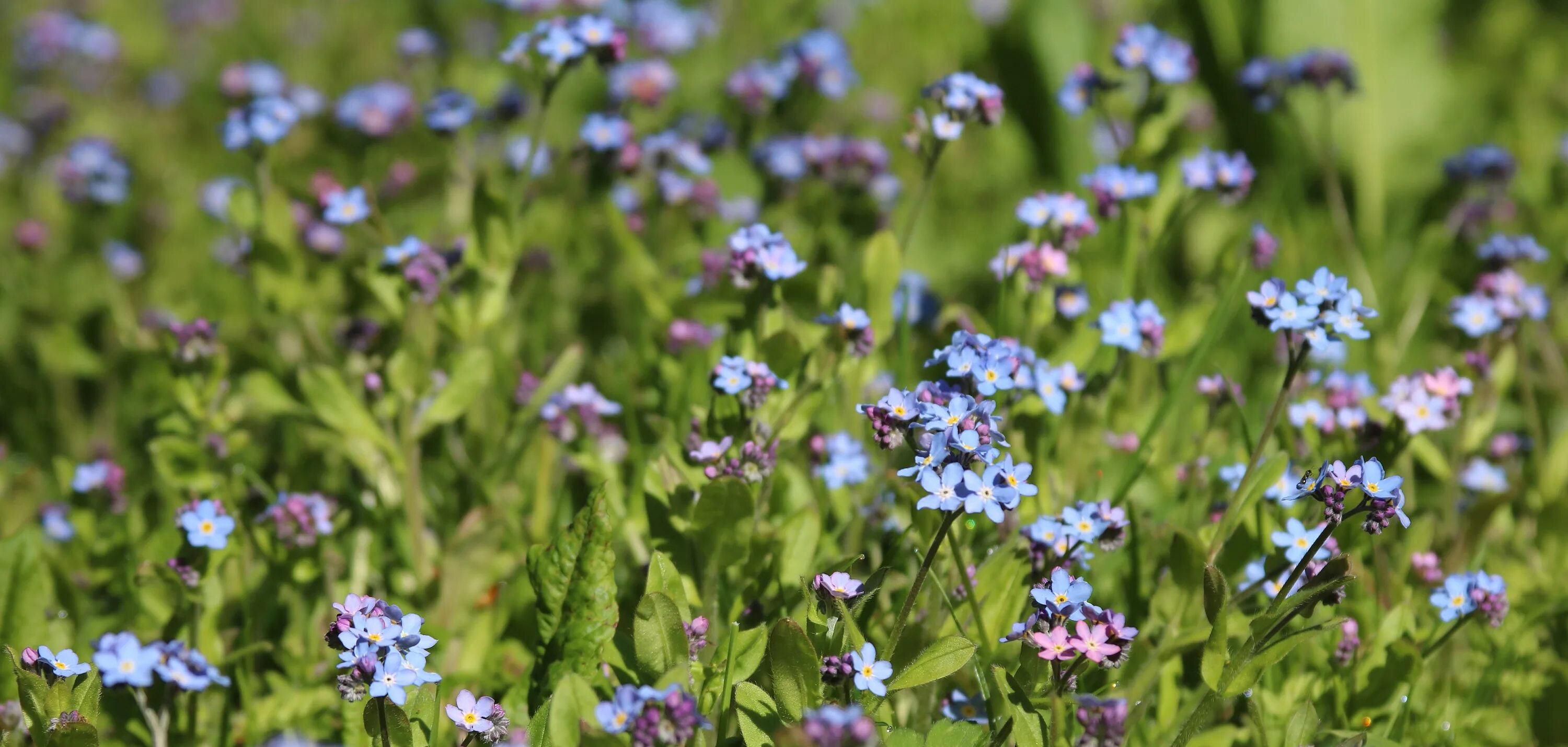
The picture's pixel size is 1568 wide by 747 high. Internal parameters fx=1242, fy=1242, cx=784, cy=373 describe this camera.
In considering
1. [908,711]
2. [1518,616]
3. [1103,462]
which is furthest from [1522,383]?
[908,711]

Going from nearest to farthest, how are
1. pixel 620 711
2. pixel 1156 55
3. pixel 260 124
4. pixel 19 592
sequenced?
pixel 620 711 → pixel 19 592 → pixel 260 124 → pixel 1156 55

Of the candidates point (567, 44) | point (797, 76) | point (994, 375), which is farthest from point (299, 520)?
point (797, 76)

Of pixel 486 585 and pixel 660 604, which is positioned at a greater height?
pixel 660 604

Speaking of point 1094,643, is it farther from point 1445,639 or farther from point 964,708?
point 1445,639

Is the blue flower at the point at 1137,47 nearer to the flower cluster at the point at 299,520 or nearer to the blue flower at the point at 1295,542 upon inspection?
the blue flower at the point at 1295,542

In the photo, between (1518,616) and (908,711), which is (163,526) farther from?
(1518,616)

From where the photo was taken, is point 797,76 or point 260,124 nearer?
point 260,124

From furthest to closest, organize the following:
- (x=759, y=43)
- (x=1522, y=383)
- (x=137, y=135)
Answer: (x=759, y=43), (x=137, y=135), (x=1522, y=383)
